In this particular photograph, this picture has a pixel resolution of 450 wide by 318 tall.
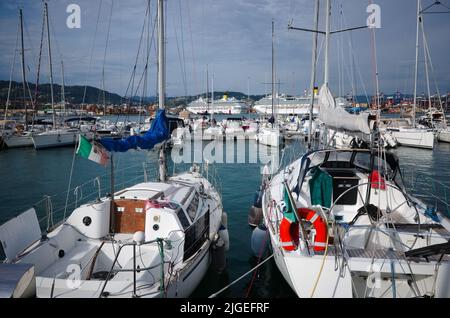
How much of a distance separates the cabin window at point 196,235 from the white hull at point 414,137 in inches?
1249

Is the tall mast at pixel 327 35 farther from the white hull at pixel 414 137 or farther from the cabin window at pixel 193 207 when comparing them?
the white hull at pixel 414 137

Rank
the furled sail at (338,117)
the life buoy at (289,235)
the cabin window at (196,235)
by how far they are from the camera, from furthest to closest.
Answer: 1. the furled sail at (338,117)
2. the cabin window at (196,235)
3. the life buoy at (289,235)

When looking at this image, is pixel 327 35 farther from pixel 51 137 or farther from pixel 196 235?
pixel 51 137

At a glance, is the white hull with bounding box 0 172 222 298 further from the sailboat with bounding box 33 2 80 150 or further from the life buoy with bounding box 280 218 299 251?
the sailboat with bounding box 33 2 80 150

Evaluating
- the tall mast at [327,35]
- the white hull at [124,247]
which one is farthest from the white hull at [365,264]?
the tall mast at [327,35]

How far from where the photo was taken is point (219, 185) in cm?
1969

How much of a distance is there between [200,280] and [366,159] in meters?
6.70

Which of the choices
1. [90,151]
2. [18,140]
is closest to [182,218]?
[90,151]

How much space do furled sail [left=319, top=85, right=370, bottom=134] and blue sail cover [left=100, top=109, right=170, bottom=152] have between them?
5367 millimetres

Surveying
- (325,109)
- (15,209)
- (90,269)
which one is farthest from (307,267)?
(15,209)

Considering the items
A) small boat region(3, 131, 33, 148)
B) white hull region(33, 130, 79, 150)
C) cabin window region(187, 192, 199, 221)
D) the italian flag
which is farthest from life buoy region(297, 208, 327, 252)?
small boat region(3, 131, 33, 148)

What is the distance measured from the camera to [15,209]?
14.9m

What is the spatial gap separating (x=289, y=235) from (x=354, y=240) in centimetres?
154

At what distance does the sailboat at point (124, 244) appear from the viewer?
5688mm
